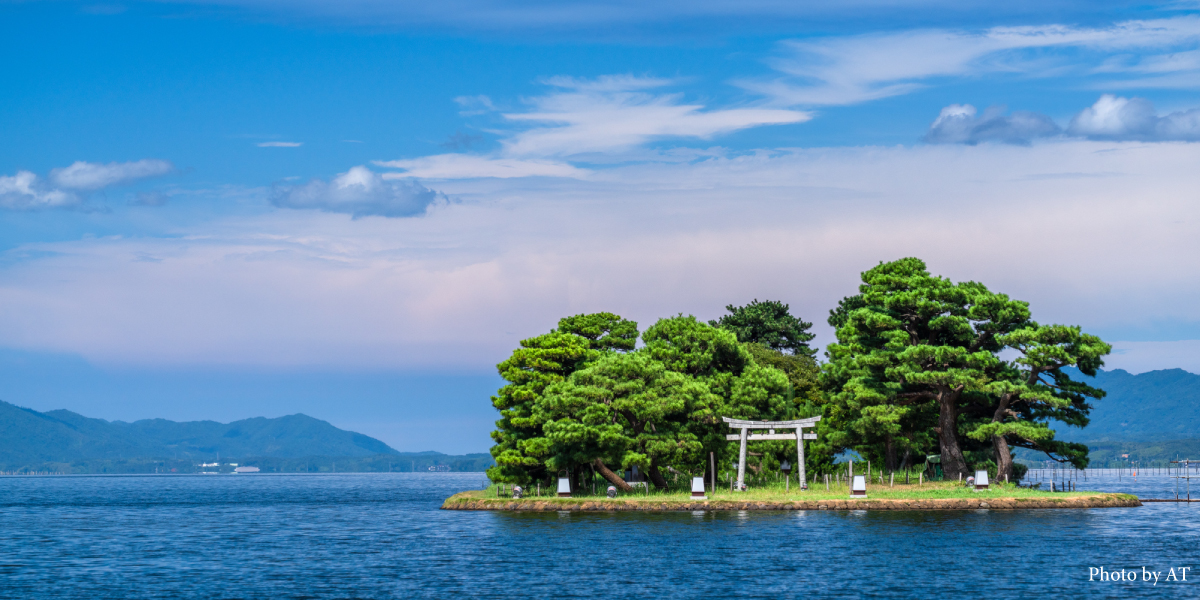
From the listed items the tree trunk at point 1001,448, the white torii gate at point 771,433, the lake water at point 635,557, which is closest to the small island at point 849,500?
the lake water at point 635,557

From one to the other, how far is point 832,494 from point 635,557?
82.8 feet

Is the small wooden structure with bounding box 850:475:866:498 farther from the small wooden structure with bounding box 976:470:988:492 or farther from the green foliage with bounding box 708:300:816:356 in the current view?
the green foliage with bounding box 708:300:816:356

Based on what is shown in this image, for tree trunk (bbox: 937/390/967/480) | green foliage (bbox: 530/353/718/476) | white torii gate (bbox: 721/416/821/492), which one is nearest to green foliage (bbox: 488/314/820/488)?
green foliage (bbox: 530/353/718/476)

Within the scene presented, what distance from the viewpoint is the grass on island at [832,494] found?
6391cm

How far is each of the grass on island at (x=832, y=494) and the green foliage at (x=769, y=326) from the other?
113ft

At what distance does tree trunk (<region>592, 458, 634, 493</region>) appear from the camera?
223 feet

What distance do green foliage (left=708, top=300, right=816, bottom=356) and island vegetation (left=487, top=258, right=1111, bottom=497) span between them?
2901 centimetres

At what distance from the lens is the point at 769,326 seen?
106 metres

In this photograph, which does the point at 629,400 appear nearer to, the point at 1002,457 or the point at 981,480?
the point at 981,480

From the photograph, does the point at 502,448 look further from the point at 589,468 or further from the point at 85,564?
the point at 85,564

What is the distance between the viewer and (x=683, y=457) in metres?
65.4

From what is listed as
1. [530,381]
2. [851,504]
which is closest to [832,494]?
[851,504]

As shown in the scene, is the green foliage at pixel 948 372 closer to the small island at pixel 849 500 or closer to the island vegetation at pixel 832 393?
the island vegetation at pixel 832 393

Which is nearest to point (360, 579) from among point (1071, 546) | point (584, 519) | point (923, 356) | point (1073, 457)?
point (584, 519)
